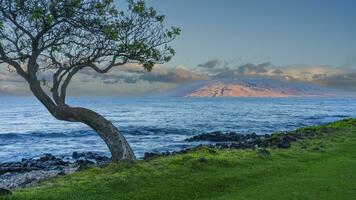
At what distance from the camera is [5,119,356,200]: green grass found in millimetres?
16250

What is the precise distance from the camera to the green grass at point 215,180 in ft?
53.3

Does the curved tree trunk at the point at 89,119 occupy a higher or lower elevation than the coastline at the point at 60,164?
higher

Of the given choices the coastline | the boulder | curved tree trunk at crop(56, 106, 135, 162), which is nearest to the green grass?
the boulder

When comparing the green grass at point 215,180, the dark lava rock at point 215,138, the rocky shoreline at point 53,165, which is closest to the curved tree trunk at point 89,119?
the rocky shoreline at point 53,165

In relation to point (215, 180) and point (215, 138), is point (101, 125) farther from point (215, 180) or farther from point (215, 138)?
point (215, 138)

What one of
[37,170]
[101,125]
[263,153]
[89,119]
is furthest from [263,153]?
[37,170]

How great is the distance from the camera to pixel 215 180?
18719 mm

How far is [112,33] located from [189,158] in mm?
7183

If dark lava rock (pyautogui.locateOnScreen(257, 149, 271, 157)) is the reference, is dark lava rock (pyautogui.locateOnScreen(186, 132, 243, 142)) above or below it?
below

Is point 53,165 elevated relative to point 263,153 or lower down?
lower down

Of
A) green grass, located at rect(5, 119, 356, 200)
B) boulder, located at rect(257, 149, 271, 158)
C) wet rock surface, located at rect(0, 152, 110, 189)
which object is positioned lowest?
wet rock surface, located at rect(0, 152, 110, 189)

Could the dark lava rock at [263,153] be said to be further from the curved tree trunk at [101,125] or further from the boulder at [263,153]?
the curved tree trunk at [101,125]

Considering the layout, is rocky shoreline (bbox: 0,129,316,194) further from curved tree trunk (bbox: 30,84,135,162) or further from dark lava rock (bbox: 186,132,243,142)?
dark lava rock (bbox: 186,132,243,142)

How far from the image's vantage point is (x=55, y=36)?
75.5 ft
